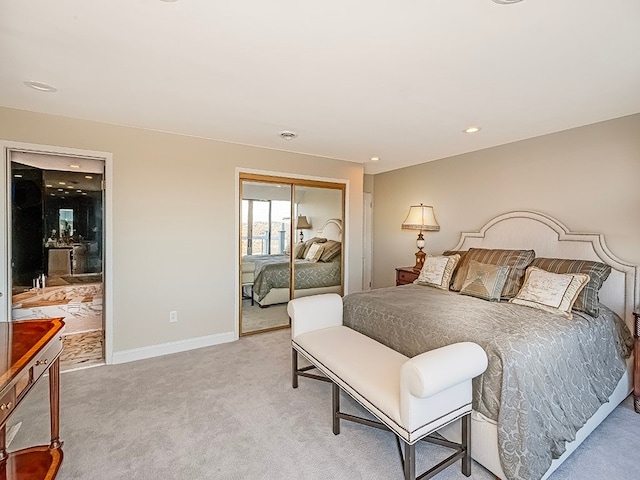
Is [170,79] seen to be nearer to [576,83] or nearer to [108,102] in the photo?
[108,102]

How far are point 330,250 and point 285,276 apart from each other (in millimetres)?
795

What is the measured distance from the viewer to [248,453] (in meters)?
1.91

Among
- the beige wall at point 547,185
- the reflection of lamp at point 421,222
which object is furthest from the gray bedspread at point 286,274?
the beige wall at point 547,185

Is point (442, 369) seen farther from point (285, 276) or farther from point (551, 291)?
point (285, 276)

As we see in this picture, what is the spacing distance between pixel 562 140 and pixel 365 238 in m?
3.16

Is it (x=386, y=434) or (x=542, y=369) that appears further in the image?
(x=386, y=434)

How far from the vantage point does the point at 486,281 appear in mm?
2836

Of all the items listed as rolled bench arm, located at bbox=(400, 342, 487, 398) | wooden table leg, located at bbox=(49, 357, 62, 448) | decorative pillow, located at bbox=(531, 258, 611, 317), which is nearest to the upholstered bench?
rolled bench arm, located at bbox=(400, 342, 487, 398)

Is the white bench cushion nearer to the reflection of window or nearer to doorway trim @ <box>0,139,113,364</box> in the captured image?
doorway trim @ <box>0,139,113,364</box>

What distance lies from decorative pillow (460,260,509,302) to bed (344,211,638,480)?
0.26ft

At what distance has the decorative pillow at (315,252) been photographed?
14.6 feet


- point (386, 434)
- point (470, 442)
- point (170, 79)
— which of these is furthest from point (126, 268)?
point (470, 442)

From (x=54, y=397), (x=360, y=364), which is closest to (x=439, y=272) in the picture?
(x=360, y=364)

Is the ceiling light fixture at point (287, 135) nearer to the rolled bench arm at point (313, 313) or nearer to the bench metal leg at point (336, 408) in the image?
the rolled bench arm at point (313, 313)
